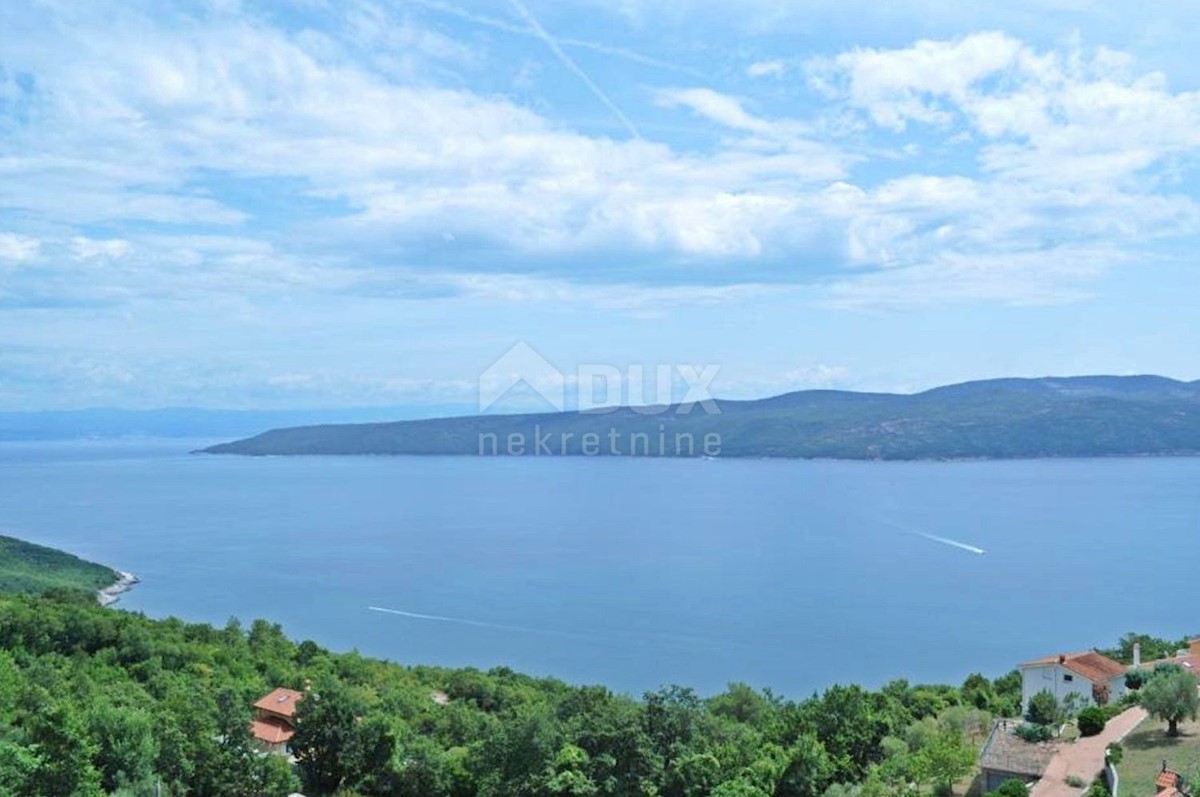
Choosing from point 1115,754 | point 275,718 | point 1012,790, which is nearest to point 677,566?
point 275,718

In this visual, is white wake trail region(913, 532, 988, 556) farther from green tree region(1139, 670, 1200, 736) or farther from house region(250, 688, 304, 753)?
house region(250, 688, 304, 753)

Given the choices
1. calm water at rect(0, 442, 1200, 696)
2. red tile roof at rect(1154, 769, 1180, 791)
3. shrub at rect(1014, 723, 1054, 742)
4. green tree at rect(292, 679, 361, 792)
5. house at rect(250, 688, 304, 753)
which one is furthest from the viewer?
calm water at rect(0, 442, 1200, 696)

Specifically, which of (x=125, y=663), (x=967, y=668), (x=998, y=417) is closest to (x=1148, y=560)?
(x=967, y=668)

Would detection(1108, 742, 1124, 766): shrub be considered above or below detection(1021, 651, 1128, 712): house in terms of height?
above

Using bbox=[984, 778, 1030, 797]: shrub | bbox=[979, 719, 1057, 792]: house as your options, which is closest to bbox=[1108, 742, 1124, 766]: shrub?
bbox=[979, 719, 1057, 792]: house

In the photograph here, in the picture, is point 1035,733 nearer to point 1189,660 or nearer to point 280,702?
point 1189,660

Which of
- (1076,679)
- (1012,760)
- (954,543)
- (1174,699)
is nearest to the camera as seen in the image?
(1012,760)

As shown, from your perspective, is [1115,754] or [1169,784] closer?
[1169,784]
